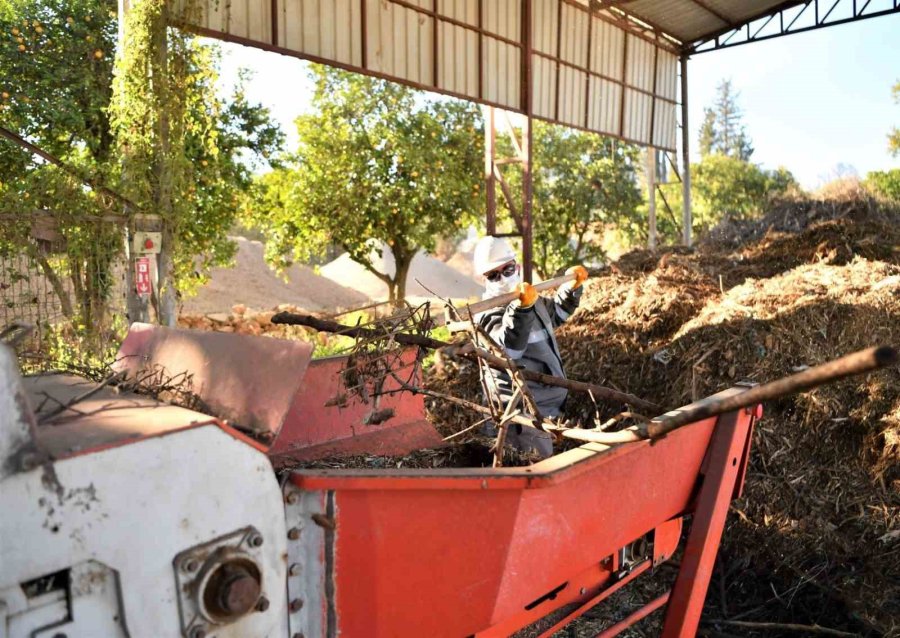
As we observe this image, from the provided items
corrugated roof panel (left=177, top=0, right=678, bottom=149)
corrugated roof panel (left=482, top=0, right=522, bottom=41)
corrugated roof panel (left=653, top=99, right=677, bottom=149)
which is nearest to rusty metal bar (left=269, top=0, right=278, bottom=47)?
corrugated roof panel (left=177, top=0, right=678, bottom=149)

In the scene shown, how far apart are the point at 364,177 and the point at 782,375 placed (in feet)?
39.8

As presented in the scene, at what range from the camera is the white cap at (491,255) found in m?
3.90

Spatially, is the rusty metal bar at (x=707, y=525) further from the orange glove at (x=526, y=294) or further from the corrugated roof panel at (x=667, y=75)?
the corrugated roof panel at (x=667, y=75)

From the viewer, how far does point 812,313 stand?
17.6 ft

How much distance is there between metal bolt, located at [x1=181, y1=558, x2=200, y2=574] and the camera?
1.60 meters

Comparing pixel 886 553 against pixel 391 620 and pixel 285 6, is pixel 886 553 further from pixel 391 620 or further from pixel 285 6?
pixel 285 6

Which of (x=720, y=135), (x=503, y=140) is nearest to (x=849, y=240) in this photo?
(x=503, y=140)

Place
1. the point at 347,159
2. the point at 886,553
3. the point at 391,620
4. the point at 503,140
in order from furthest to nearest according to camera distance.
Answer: the point at 503,140
the point at 347,159
the point at 886,553
the point at 391,620

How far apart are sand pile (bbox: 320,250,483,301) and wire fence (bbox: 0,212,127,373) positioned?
23.6m

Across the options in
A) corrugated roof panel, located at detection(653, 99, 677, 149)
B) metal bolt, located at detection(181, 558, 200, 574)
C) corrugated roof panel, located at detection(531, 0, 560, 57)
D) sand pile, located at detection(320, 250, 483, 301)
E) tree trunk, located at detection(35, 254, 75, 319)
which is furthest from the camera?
sand pile, located at detection(320, 250, 483, 301)

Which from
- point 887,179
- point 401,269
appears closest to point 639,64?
point 401,269

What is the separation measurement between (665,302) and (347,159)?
35.5 ft

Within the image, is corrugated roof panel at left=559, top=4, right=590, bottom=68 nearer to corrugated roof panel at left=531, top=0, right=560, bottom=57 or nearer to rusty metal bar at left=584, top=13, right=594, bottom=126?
rusty metal bar at left=584, top=13, right=594, bottom=126

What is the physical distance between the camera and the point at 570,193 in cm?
1917
